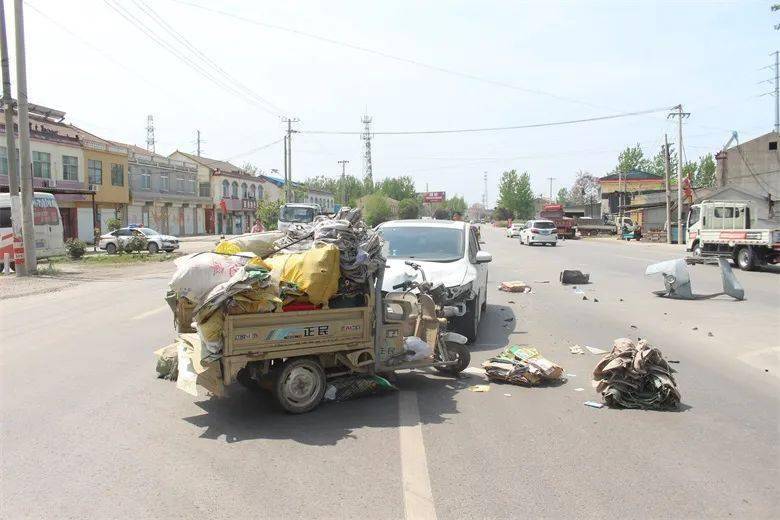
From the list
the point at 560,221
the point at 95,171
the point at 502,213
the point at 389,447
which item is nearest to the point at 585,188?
the point at 502,213

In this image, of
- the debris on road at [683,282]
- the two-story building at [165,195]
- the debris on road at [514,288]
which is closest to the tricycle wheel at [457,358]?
the debris on road at [683,282]

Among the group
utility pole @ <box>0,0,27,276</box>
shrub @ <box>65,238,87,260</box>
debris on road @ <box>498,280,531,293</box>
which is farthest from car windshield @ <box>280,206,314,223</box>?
debris on road @ <box>498,280,531,293</box>

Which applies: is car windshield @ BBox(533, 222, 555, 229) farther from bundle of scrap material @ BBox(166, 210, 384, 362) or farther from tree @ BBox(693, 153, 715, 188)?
tree @ BBox(693, 153, 715, 188)

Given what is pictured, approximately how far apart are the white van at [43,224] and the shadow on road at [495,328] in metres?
18.0

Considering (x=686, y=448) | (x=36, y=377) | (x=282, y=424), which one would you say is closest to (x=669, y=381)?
(x=686, y=448)

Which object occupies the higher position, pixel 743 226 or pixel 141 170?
pixel 141 170

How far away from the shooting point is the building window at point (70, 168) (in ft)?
139

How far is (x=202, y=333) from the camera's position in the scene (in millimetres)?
5105

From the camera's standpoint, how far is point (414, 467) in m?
4.35

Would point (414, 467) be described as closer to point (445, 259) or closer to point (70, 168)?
point (445, 259)

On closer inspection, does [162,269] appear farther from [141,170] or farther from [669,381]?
[141,170]

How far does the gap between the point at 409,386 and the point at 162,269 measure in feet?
60.7

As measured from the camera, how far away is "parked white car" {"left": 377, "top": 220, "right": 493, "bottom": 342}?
27.2ft

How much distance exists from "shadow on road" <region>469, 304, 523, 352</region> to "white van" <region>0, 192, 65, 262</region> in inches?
707
